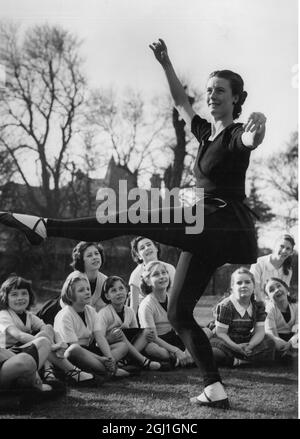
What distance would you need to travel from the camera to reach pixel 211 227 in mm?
2295

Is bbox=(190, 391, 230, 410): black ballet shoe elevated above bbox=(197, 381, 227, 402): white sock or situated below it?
below

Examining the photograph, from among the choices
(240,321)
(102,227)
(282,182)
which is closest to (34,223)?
(102,227)

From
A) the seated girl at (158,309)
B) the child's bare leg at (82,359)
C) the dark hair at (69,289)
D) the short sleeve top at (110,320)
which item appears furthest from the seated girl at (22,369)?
the seated girl at (158,309)

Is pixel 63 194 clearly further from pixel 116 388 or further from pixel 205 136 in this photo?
pixel 116 388

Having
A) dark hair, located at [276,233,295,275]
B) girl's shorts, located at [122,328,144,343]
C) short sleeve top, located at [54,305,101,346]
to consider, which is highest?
dark hair, located at [276,233,295,275]

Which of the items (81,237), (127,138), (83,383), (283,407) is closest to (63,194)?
(127,138)

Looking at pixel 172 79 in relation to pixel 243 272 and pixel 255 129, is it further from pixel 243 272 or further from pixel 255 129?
pixel 243 272

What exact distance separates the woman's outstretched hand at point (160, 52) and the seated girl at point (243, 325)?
1.10m

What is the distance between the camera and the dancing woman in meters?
2.25

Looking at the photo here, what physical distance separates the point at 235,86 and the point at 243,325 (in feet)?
4.22

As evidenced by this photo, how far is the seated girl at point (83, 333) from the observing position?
262 centimetres

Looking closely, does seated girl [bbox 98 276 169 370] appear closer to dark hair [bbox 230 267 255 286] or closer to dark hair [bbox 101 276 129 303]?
dark hair [bbox 101 276 129 303]

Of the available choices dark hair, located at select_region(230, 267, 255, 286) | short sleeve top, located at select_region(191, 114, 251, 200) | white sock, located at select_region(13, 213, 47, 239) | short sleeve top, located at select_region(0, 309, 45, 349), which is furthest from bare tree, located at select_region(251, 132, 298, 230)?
short sleeve top, located at select_region(0, 309, 45, 349)

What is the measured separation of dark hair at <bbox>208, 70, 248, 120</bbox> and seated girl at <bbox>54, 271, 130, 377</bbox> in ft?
3.52
